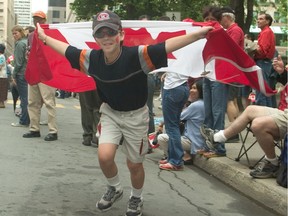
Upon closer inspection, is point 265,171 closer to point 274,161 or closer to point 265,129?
point 274,161

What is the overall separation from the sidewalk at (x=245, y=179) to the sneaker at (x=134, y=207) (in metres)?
1.39

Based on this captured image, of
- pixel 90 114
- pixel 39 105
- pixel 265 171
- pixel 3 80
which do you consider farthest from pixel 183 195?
pixel 3 80

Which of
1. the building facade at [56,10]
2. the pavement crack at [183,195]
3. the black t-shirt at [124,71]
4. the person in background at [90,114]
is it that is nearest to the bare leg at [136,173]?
the black t-shirt at [124,71]

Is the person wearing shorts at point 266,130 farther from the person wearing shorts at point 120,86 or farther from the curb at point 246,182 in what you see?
the person wearing shorts at point 120,86

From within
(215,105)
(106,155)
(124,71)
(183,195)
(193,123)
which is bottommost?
(183,195)

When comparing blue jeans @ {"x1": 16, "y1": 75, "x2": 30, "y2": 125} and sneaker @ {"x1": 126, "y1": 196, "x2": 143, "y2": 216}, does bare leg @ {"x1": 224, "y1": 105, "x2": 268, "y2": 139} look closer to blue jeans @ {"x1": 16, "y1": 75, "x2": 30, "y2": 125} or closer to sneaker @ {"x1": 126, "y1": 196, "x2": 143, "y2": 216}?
sneaker @ {"x1": 126, "y1": 196, "x2": 143, "y2": 216}

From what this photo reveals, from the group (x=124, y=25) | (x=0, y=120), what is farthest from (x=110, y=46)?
(x=0, y=120)

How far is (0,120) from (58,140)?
9.48 feet

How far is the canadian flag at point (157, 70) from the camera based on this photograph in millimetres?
5332

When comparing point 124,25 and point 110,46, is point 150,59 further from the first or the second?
point 124,25

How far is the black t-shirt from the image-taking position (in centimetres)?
408

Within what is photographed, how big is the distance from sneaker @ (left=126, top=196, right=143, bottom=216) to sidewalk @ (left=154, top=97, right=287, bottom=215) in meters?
1.39

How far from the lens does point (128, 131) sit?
4270 mm

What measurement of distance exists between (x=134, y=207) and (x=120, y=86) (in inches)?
43.5
